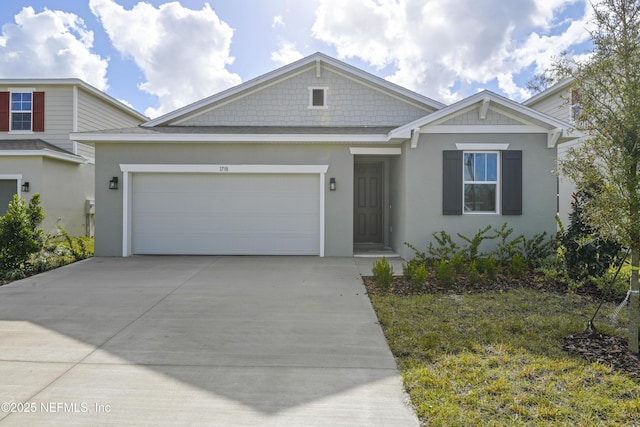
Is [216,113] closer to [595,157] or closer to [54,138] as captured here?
[54,138]

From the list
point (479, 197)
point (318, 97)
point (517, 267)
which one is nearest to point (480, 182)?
point (479, 197)

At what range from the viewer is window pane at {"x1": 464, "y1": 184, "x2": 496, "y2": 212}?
951 cm

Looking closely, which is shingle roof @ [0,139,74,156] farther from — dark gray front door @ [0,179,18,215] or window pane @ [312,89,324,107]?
window pane @ [312,89,324,107]

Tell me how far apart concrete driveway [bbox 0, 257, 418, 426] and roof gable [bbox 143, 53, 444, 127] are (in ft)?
18.8

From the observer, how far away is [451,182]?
9344 mm

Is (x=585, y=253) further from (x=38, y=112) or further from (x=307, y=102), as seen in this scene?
(x=38, y=112)

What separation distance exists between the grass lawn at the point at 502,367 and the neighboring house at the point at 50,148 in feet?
39.3

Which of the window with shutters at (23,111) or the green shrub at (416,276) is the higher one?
the window with shutters at (23,111)

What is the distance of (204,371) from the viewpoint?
3.68 m

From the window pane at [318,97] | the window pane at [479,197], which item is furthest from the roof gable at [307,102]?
the window pane at [479,197]

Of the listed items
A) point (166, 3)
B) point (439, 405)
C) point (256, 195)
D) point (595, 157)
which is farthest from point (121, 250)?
point (595, 157)

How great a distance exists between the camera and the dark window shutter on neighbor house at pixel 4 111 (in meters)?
13.9

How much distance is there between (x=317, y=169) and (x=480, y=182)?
381 cm

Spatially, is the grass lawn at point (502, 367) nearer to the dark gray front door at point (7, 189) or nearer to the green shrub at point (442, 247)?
the green shrub at point (442, 247)
